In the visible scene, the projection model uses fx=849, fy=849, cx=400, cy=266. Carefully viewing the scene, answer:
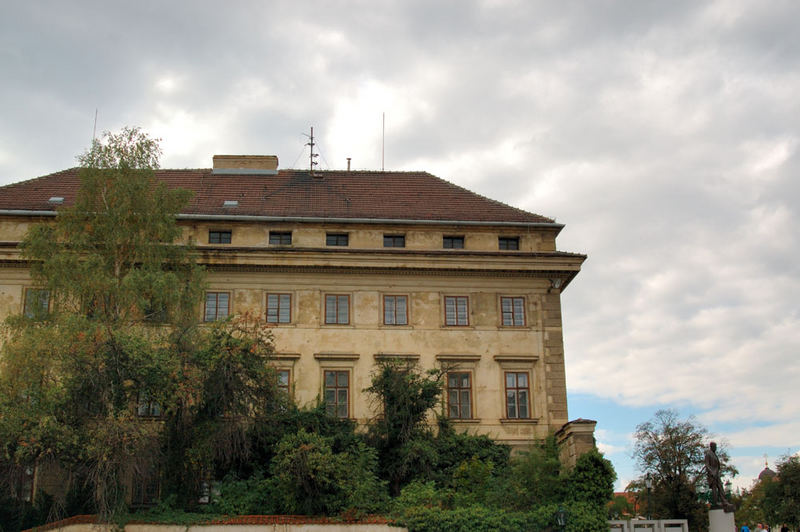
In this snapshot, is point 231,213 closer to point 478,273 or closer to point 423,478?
point 478,273

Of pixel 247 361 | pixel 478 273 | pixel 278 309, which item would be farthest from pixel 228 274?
pixel 478 273

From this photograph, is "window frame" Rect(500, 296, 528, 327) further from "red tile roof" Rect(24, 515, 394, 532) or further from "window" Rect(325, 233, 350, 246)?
"red tile roof" Rect(24, 515, 394, 532)

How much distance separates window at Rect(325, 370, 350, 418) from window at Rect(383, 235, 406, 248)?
217 inches

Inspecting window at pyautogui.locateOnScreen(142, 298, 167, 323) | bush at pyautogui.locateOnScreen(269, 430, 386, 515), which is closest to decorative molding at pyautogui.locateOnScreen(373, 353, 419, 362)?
bush at pyautogui.locateOnScreen(269, 430, 386, 515)

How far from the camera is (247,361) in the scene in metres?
26.1

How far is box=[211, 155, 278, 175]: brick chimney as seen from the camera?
38250 mm

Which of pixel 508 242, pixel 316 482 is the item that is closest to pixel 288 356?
pixel 316 482

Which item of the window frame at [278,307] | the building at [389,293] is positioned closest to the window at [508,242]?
the building at [389,293]

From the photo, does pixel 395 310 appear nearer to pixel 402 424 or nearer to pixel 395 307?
pixel 395 307

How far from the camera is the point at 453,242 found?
112 feet

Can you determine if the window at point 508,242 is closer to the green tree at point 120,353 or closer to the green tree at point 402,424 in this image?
the green tree at point 402,424

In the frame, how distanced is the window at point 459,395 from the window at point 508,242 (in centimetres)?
555

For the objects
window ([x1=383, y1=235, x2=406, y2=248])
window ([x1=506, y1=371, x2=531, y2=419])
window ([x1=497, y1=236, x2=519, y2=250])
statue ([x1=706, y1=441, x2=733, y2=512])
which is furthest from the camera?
window ([x1=497, y1=236, x2=519, y2=250])

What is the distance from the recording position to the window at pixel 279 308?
3216 centimetres
